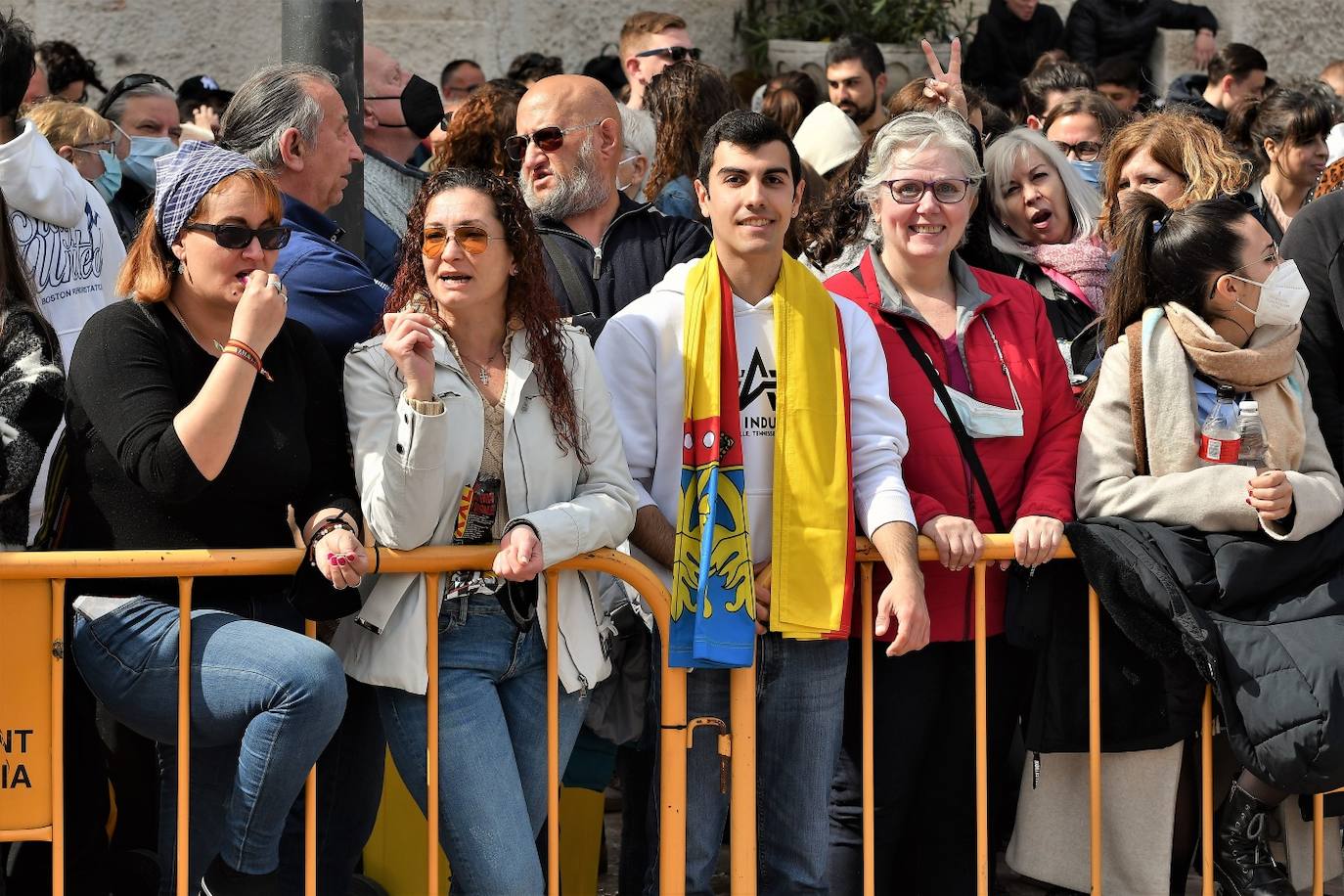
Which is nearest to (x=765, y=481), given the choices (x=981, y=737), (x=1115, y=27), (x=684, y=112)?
(x=981, y=737)

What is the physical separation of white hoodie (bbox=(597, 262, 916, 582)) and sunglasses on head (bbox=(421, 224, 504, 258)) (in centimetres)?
42

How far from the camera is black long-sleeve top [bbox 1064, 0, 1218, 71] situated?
10680mm

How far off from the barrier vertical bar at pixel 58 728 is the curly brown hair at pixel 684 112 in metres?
3.12

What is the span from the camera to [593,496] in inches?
142

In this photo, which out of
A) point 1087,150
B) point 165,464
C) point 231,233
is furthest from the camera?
point 1087,150

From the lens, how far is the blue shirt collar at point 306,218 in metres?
4.14

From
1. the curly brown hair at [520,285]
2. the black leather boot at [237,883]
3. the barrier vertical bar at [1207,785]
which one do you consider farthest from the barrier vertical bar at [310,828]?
the barrier vertical bar at [1207,785]

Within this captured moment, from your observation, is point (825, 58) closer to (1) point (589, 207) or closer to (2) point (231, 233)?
(1) point (589, 207)

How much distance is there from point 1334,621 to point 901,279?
1.28 metres

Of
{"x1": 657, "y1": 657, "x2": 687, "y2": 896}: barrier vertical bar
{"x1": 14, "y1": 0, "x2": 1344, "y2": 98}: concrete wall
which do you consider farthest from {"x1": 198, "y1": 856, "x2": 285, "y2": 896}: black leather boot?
{"x1": 14, "y1": 0, "x2": 1344, "y2": 98}: concrete wall

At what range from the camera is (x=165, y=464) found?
327 cm

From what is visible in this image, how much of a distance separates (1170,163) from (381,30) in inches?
210

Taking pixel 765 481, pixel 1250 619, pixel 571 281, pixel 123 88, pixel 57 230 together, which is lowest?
pixel 1250 619

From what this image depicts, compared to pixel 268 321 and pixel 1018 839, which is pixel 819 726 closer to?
pixel 1018 839
